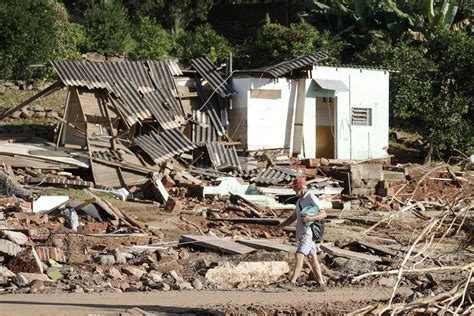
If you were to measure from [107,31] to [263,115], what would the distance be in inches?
347

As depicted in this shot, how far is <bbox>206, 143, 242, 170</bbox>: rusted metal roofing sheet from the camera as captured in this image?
2850 cm

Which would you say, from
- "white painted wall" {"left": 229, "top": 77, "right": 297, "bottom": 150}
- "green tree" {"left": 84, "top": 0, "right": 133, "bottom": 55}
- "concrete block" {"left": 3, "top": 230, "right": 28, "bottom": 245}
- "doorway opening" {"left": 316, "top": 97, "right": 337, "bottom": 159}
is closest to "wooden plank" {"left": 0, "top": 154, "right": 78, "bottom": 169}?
"white painted wall" {"left": 229, "top": 77, "right": 297, "bottom": 150}

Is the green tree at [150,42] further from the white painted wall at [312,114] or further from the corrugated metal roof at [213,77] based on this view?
the white painted wall at [312,114]

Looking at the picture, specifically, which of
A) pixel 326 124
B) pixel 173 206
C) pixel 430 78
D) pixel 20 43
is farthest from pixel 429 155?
pixel 20 43

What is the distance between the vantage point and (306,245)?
1421 centimetres

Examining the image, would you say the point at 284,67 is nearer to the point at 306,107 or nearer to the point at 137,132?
the point at 306,107

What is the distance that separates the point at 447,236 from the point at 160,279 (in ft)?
17.7

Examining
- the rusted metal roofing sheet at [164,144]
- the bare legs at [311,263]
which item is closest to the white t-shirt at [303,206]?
the bare legs at [311,263]

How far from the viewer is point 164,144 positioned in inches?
1093

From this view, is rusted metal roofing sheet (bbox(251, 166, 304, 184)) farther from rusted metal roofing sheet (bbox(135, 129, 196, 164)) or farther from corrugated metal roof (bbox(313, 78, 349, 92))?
corrugated metal roof (bbox(313, 78, 349, 92))

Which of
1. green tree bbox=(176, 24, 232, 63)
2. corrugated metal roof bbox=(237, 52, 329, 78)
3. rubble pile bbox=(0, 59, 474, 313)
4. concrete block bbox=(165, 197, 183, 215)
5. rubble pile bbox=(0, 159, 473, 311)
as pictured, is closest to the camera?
rubble pile bbox=(0, 159, 473, 311)

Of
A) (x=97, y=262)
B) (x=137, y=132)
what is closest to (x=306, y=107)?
(x=137, y=132)

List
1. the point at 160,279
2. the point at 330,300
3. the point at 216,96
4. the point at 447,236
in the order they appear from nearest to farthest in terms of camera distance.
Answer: the point at 447,236, the point at 330,300, the point at 160,279, the point at 216,96

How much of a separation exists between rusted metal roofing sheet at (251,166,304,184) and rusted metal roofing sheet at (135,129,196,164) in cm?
200
